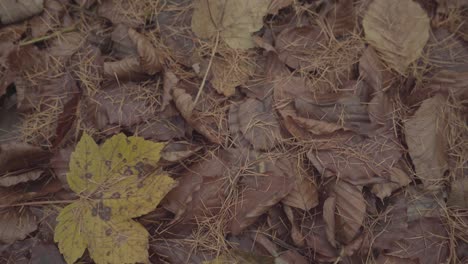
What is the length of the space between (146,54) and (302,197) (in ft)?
2.33

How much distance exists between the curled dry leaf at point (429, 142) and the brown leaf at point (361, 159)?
6 centimetres

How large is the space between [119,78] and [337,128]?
2.53ft

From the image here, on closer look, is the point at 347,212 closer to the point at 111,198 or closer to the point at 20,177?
the point at 111,198

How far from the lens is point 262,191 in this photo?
141 centimetres

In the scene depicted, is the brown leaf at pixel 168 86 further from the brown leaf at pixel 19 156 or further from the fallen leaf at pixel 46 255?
the fallen leaf at pixel 46 255

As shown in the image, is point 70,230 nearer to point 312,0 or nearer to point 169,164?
point 169,164

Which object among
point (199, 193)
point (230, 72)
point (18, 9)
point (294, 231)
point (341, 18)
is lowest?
point (294, 231)

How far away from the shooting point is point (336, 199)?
1.41 metres

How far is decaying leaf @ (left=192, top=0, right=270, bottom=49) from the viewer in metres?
1.59

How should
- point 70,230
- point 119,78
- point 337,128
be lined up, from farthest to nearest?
point 119,78 → point 337,128 → point 70,230

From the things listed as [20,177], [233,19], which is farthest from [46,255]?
[233,19]

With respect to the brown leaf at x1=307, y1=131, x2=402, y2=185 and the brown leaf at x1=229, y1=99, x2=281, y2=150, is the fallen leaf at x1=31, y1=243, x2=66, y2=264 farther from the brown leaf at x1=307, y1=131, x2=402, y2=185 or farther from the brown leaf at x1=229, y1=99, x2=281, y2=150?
the brown leaf at x1=307, y1=131, x2=402, y2=185

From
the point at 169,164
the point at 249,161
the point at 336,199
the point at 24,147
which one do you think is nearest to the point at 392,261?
the point at 336,199

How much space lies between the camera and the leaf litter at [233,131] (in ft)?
4.56
